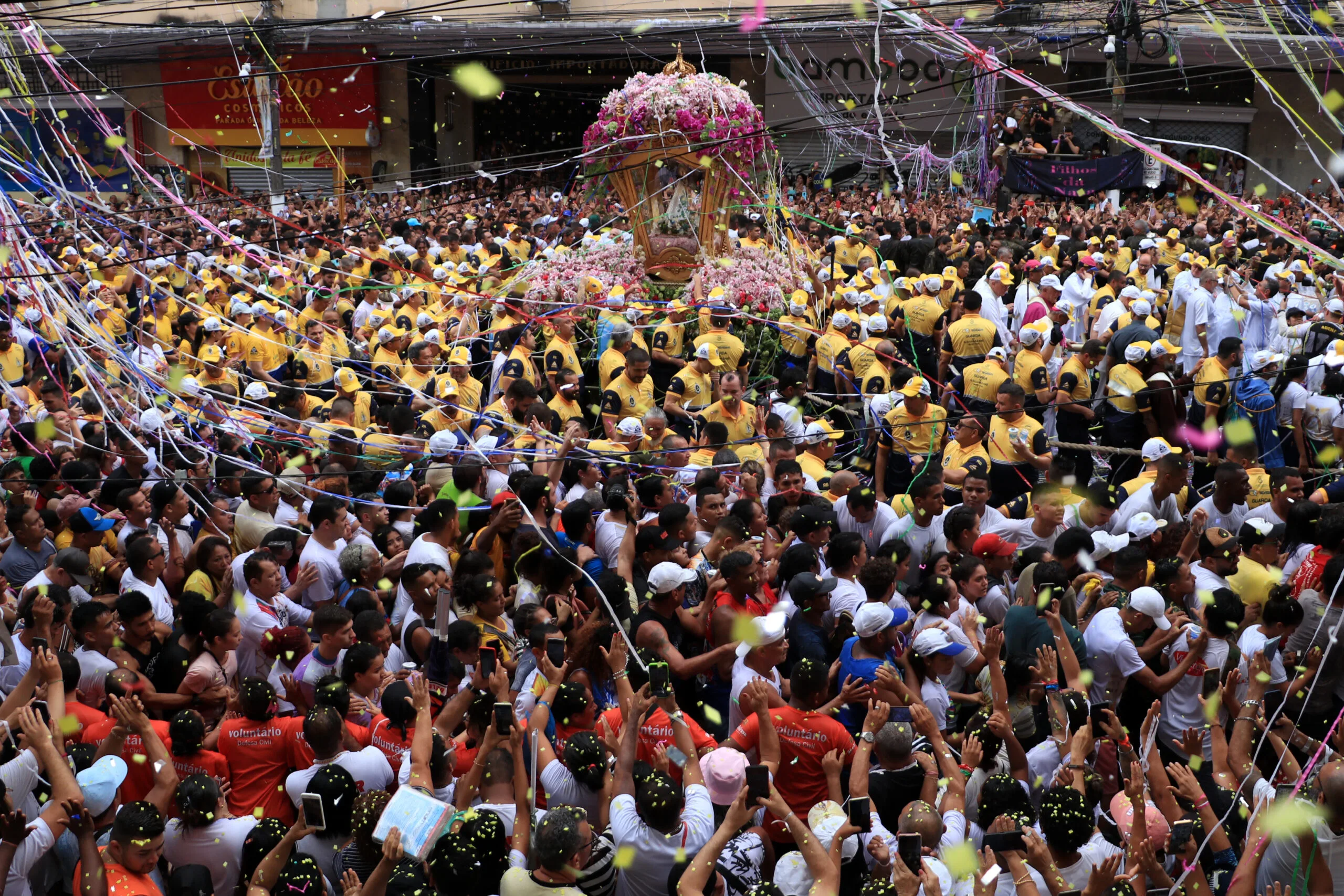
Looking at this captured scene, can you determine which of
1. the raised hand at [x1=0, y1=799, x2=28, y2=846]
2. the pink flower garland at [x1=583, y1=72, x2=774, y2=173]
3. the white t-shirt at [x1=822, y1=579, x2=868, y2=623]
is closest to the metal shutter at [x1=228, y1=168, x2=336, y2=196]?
the pink flower garland at [x1=583, y1=72, x2=774, y2=173]

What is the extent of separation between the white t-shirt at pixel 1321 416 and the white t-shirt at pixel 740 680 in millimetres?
5191

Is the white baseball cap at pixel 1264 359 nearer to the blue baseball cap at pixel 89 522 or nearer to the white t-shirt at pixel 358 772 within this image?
the white t-shirt at pixel 358 772

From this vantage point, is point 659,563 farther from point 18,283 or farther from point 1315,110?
point 1315,110

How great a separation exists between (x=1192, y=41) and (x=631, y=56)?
1141 centimetres

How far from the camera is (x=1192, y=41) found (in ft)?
76.9

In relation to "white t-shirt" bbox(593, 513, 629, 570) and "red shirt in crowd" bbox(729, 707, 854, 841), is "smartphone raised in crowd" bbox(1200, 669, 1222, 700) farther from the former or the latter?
"white t-shirt" bbox(593, 513, 629, 570)

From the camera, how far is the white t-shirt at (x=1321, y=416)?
8359mm

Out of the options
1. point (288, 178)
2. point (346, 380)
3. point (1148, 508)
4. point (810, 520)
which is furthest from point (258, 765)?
point (288, 178)

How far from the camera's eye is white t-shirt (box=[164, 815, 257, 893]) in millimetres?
4027

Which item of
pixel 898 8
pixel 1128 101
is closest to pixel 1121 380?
pixel 898 8

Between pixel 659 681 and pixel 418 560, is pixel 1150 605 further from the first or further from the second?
pixel 418 560

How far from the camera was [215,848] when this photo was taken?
403 cm

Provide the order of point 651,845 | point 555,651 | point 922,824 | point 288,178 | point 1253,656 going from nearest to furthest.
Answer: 1. point 922,824
2. point 651,845
3. point 555,651
4. point 1253,656
5. point 288,178

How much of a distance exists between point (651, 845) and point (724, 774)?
0.36 metres
